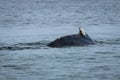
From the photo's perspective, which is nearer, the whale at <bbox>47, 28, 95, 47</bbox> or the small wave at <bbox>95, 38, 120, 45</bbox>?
the whale at <bbox>47, 28, 95, 47</bbox>

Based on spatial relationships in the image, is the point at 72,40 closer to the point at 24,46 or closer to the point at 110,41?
the point at 24,46

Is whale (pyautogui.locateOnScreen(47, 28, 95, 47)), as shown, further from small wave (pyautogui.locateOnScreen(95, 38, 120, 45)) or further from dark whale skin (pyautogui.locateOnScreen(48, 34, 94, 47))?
small wave (pyautogui.locateOnScreen(95, 38, 120, 45))

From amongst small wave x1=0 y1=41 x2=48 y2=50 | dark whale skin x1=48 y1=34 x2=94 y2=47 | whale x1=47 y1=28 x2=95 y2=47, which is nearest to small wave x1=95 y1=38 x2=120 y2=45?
dark whale skin x1=48 y1=34 x2=94 y2=47

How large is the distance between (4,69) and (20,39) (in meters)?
12.2

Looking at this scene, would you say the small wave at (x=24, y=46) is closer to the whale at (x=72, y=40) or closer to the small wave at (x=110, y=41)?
the whale at (x=72, y=40)

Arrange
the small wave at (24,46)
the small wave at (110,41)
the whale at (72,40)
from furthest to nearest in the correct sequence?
1. the small wave at (110,41)
2. the small wave at (24,46)
3. the whale at (72,40)

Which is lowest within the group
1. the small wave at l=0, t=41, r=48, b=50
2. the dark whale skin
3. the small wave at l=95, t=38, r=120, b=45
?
the small wave at l=95, t=38, r=120, b=45

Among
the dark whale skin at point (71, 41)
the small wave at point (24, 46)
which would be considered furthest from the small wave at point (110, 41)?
the small wave at point (24, 46)

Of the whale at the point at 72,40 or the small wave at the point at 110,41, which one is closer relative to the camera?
the whale at the point at 72,40

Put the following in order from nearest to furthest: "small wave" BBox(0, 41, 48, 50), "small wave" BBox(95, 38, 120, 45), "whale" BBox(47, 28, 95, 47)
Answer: "whale" BBox(47, 28, 95, 47)
"small wave" BBox(0, 41, 48, 50)
"small wave" BBox(95, 38, 120, 45)

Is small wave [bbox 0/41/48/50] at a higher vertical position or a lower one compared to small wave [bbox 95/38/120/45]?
higher

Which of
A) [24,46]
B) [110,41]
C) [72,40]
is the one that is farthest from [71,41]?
[110,41]

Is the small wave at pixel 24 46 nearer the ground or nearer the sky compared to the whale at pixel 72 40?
nearer the ground

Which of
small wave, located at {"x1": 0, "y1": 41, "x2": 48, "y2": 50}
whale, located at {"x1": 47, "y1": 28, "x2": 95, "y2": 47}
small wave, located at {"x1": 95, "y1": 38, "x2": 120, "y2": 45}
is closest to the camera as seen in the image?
whale, located at {"x1": 47, "y1": 28, "x2": 95, "y2": 47}
